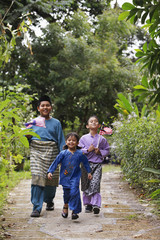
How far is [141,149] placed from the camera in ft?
18.6

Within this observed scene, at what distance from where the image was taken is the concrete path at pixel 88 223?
3709mm

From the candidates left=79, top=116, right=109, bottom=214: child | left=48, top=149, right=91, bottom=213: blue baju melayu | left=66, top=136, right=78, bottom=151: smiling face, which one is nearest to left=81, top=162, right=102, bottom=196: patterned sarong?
left=79, top=116, right=109, bottom=214: child

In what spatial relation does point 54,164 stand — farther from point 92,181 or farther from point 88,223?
point 88,223

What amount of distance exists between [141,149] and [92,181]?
3.49 feet

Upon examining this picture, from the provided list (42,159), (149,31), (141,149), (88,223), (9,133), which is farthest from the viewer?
(141,149)

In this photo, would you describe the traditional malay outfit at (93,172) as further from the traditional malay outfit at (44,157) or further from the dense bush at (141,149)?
the dense bush at (141,149)

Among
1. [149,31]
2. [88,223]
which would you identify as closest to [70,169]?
[88,223]

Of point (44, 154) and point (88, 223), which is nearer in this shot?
point (88, 223)

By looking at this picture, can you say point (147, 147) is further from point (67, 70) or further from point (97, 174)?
point (67, 70)

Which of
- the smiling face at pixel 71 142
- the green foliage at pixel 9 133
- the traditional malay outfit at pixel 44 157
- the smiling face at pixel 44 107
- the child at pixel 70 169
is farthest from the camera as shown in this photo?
the smiling face at pixel 44 107

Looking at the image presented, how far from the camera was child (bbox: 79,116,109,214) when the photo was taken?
5082 mm

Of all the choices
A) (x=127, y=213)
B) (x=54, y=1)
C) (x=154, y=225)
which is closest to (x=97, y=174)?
(x=127, y=213)

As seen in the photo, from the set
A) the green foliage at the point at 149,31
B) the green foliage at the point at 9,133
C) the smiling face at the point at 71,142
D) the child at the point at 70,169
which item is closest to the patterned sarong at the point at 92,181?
the child at the point at 70,169

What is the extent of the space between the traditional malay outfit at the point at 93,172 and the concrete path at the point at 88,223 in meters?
0.23
